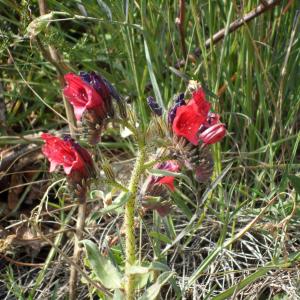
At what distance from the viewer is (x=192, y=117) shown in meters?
1.38

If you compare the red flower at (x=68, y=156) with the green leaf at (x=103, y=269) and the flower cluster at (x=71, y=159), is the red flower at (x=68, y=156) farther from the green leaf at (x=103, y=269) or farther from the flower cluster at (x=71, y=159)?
the green leaf at (x=103, y=269)

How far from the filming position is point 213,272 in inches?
74.4

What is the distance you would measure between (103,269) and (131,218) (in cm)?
15

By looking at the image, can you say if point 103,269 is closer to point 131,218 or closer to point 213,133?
point 131,218

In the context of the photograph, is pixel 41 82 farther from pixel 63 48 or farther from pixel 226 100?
pixel 226 100

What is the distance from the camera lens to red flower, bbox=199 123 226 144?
144 centimetres

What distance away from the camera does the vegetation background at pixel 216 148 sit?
1893 mm

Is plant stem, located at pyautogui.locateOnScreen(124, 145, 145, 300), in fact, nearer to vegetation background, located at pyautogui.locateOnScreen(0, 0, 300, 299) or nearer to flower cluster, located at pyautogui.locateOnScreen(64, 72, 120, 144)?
flower cluster, located at pyautogui.locateOnScreen(64, 72, 120, 144)

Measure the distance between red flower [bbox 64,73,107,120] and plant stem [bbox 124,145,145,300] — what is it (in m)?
0.15

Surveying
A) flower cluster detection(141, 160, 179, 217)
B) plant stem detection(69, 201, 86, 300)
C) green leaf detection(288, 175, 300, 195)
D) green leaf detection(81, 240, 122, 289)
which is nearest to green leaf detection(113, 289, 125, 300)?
green leaf detection(81, 240, 122, 289)

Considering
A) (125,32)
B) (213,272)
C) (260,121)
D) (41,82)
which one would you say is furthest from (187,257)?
(41,82)

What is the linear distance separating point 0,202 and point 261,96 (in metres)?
1.10

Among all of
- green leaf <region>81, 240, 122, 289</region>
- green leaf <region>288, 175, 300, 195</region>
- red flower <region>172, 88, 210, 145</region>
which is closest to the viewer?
red flower <region>172, 88, 210, 145</region>

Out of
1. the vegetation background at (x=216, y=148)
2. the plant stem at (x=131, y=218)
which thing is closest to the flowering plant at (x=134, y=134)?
the plant stem at (x=131, y=218)
